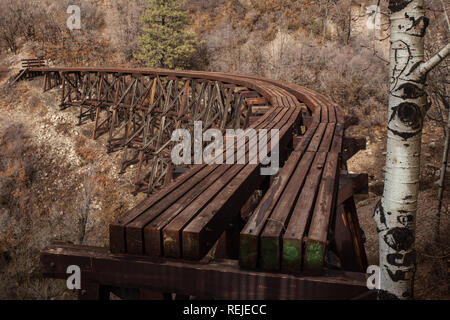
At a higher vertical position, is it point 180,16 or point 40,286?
point 180,16

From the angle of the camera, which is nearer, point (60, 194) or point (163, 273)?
point (163, 273)

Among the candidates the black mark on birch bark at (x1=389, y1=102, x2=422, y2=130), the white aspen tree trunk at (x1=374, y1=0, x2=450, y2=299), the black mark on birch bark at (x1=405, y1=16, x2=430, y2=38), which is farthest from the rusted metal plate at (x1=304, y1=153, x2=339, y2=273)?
the black mark on birch bark at (x1=405, y1=16, x2=430, y2=38)

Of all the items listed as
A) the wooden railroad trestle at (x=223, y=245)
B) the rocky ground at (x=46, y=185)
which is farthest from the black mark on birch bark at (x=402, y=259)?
the rocky ground at (x=46, y=185)

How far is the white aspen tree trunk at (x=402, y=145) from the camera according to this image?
1.63m

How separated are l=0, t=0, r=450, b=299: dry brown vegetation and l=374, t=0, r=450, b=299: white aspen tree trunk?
10.1 ft

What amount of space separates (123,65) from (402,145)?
62.5ft

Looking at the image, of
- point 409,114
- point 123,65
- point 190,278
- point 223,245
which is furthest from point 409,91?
point 123,65

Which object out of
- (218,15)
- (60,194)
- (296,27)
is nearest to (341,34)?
(296,27)

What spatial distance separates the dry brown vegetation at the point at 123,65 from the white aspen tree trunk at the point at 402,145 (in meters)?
3.08

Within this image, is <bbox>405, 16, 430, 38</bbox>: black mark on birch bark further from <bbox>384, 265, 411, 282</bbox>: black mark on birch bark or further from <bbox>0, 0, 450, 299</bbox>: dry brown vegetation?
<bbox>0, 0, 450, 299</bbox>: dry brown vegetation

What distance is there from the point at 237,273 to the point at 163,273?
0.34 metres

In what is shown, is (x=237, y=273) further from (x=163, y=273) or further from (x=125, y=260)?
(x=125, y=260)

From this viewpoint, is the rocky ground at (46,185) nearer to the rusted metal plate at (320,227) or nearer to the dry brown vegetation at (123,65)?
the dry brown vegetation at (123,65)

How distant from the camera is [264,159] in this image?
9.33 feet
